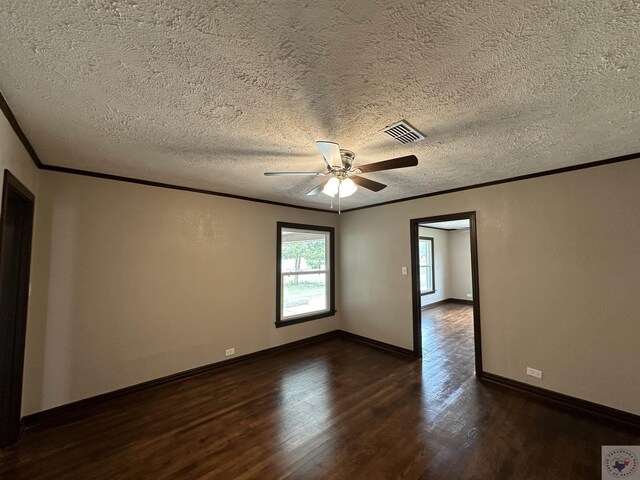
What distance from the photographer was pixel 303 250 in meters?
4.96

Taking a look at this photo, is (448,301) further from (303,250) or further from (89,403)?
(89,403)

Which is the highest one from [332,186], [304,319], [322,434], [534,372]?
[332,186]

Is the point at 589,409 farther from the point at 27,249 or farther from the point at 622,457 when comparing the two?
the point at 27,249

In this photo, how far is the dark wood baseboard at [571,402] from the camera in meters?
2.42

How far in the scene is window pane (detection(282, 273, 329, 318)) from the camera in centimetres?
462

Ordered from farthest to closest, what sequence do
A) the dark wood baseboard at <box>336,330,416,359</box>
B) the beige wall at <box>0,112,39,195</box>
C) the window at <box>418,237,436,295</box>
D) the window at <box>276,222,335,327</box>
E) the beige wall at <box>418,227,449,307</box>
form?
the beige wall at <box>418,227,449,307</box>, the window at <box>418,237,436,295</box>, the window at <box>276,222,335,327</box>, the dark wood baseboard at <box>336,330,416,359</box>, the beige wall at <box>0,112,39,195</box>

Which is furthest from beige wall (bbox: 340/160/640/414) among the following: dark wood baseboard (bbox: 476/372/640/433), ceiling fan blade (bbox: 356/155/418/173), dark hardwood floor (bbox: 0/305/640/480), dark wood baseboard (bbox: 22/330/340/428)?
dark wood baseboard (bbox: 22/330/340/428)

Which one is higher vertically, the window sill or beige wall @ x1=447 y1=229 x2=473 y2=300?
beige wall @ x1=447 y1=229 x2=473 y2=300

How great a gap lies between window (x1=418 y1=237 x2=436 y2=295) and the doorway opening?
7.64 m

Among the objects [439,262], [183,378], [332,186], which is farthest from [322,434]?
[439,262]

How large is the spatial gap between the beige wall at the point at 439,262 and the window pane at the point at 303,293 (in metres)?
3.86

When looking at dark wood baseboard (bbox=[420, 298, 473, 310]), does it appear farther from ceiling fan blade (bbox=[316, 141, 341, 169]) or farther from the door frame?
ceiling fan blade (bbox=[316, 141, 341, 169])

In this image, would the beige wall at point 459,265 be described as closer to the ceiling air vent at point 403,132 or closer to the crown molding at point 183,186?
the crown molding at point 183,186

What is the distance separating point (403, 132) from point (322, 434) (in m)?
2.55
